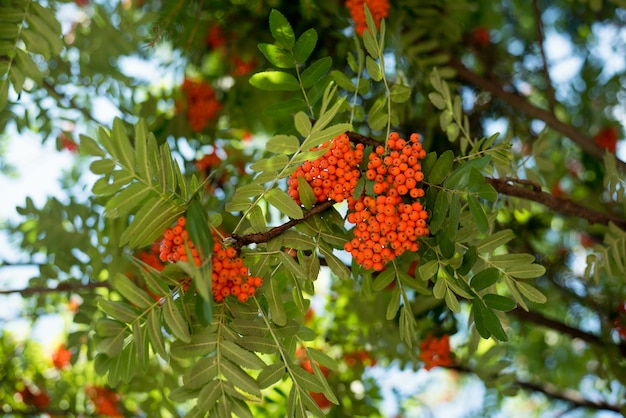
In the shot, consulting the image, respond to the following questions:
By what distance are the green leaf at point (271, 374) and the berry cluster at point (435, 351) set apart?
851 mm

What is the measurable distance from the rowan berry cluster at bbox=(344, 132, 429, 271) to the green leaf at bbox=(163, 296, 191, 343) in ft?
1.01

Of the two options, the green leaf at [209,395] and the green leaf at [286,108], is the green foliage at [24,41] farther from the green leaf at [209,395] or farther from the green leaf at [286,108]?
the green leaf at [209,395]

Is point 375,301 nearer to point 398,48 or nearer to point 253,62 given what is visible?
point 398,48

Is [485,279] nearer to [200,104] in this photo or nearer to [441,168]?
[441,168]

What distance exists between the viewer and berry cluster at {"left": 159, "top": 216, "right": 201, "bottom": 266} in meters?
0.99

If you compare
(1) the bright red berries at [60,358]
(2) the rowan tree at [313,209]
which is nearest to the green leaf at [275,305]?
(2) the rowan tree at [313,209]

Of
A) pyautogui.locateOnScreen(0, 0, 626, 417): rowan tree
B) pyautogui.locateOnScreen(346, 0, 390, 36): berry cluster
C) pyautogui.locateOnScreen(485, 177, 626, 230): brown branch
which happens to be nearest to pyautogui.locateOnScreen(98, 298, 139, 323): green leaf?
pyautogui.locateOnScreen(0, 0, 626, 417): rowan tree

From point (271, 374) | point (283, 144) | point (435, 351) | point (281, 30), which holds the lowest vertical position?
point (435, 351)

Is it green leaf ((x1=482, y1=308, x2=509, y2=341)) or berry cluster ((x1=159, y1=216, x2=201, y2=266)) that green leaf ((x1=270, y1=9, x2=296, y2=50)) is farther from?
green leaf ((x1=482, y1=308, x2=509, y2=341))

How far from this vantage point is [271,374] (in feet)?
3.43

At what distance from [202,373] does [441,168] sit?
0.53 meters

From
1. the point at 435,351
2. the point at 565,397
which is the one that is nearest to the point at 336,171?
→ the point at 435,351

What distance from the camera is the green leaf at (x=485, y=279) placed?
1.08 meters

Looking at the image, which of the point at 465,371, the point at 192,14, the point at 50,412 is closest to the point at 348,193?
the point at 192,14
